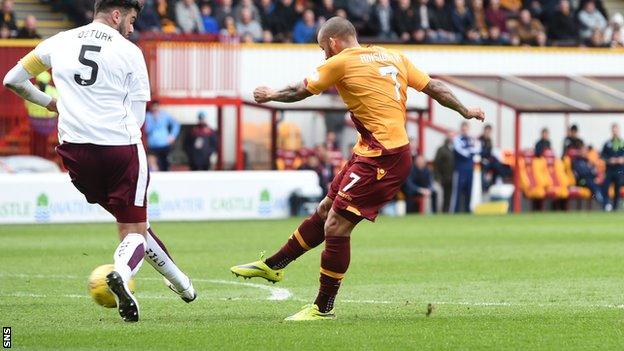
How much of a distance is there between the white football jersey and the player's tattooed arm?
0.83 metres

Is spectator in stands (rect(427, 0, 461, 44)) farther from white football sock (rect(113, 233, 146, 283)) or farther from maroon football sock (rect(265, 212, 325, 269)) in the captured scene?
white football sock (rect(113, 233, 146, 283))

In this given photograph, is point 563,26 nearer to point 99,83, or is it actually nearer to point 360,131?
point 360,131

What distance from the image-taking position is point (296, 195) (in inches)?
1066

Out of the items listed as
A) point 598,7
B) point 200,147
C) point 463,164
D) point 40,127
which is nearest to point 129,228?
point 40,127

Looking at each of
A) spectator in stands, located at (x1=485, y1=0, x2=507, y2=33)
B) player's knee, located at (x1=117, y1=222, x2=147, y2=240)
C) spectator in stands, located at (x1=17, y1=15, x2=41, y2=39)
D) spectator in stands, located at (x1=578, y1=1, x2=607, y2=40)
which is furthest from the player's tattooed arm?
spectator in stands, located at (x1=578, y1=1, x2=607, y2=40)

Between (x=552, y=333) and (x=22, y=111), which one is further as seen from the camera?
(x=22, y=111)

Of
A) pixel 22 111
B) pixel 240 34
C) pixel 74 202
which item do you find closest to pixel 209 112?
pixel 240 34

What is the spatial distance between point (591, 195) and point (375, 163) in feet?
75.7

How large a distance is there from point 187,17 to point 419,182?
629 centimetres

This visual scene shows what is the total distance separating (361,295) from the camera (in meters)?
12.3

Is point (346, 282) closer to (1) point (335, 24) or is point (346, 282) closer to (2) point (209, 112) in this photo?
(1) point (335, 24)

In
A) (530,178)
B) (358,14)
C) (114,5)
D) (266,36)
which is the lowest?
(530,178)

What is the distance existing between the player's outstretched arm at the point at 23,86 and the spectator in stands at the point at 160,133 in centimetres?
1784

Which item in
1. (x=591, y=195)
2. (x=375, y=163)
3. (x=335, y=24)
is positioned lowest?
(x=591, y=195)
